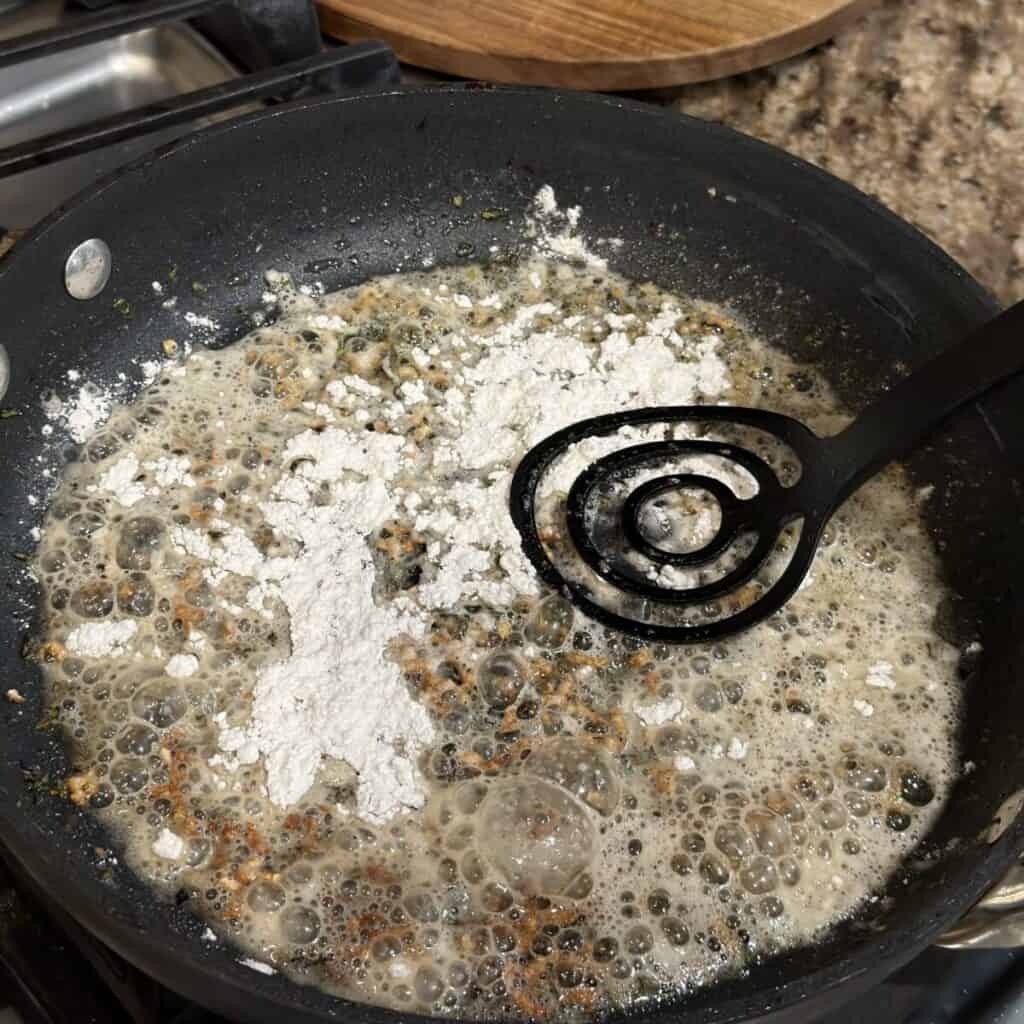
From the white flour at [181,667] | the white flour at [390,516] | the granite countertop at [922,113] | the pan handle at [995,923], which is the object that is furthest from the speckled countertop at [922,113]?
the white flour at [181,667]

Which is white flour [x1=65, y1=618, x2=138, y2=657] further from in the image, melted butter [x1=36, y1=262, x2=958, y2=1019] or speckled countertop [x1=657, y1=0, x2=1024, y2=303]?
speckled countertop [x1=657, y1=0, x2=1024, y2=303]

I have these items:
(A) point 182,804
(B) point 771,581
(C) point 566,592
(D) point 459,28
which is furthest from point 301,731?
(D) point 459,28

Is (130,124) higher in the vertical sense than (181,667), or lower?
higher

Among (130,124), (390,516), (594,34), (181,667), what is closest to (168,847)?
(181,667)

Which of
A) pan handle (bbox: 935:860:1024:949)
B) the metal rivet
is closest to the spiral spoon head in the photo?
pan handle (bbox: 935:860:1024:949)

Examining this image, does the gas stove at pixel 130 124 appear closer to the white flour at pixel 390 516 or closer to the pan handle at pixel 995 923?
the pan handle at pixel 995 923

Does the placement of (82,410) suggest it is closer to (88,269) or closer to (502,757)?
(88,269)
